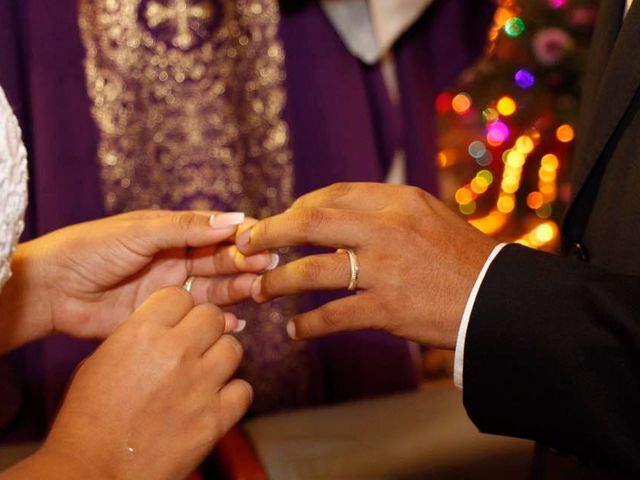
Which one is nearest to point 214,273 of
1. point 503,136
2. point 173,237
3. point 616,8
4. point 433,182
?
point 173,237

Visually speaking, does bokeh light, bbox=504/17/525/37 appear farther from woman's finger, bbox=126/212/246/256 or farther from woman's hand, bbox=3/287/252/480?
woman's hand, bbox=3/287/252/480

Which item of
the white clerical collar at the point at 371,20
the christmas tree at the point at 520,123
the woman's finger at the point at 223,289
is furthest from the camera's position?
the christmas tree at the point at 520,123

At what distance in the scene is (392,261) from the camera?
95 centimetres

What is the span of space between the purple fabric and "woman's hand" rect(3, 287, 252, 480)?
72cm

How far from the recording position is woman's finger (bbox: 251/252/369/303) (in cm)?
96

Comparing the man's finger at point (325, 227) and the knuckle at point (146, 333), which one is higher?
the man's finger at point (325, 227)

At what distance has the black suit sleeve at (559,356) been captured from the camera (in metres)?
0.87

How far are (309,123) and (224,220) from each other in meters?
0.69

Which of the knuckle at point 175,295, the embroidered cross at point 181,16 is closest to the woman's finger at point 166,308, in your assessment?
the knuckle at point 175,295

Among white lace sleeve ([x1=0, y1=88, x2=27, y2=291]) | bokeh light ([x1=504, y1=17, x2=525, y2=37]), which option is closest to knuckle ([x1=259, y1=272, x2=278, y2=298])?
white lace sleeve ([x1=0, y1=88, x2=27, y2=291])

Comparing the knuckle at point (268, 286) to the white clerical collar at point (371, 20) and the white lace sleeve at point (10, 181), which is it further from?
the white clerical collar at point (371, 20)

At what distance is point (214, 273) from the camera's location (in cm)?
124

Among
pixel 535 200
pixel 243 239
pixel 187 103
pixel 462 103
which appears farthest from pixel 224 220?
pixel 535 200

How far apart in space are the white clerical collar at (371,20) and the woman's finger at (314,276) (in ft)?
2.67
